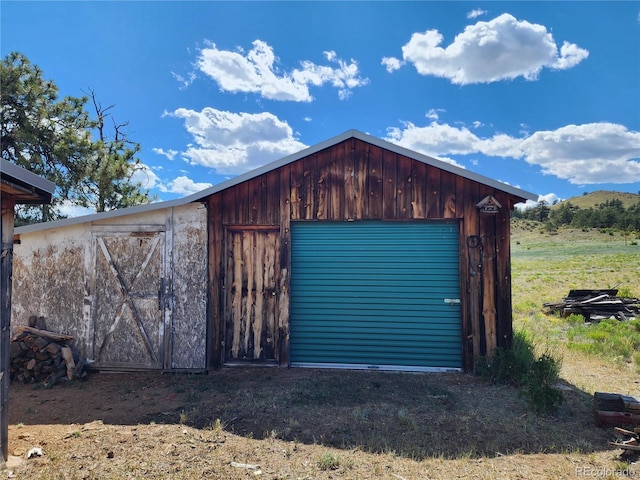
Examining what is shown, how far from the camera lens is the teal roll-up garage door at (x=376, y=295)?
22.6 ft

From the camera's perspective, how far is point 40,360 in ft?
22.2

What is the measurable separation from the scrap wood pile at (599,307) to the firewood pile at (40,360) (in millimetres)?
13171

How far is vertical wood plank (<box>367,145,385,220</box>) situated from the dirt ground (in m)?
2.82

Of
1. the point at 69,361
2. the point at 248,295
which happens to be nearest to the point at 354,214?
the point at 248,295

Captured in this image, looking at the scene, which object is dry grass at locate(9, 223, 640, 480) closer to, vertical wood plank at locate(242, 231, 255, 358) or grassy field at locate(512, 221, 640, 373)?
vertical wood plank at locate(242, 231, 255, 358)

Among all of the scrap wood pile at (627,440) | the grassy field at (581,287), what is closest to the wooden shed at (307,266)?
the scrap wood pile at (627,440)

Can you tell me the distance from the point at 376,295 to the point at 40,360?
19.4 feet

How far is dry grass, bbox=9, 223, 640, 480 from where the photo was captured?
376cm

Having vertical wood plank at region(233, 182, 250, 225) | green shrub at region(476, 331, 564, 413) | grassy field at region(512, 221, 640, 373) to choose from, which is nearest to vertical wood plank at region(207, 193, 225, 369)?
vertical wood plank at region(233, 182, 250, 225)

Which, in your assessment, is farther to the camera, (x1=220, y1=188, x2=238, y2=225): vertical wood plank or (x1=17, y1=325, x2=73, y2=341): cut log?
(x1=220, y1=188, x2=238, y2=225): vertical wood plank

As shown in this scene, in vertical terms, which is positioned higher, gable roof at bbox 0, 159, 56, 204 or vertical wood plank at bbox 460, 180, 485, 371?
gable roof at bbox 0, 159, 56, 204

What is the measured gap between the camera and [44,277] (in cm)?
736

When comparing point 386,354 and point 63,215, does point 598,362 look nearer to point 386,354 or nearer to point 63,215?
point 386,354

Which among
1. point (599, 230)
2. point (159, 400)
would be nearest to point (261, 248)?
point (159, 400)
